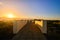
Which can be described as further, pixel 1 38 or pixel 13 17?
pixel 1 38

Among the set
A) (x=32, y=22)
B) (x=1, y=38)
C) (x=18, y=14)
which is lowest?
(x=1, y=38)

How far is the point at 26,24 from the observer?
2.39 m

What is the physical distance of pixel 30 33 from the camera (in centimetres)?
246

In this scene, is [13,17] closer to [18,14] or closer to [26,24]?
[18,14]

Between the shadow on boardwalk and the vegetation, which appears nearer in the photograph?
the vegetation

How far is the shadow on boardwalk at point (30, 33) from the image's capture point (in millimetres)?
2447

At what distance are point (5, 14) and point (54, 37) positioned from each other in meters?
1.17

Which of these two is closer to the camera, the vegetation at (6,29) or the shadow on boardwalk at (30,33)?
the vegetation at (6,29)

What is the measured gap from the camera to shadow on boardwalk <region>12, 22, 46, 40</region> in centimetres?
245

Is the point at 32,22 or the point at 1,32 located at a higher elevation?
the point at 32,22

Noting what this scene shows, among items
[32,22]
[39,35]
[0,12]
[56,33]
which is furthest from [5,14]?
[56,33]

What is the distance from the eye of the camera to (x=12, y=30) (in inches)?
92.5

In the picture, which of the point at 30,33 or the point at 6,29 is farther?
the point at 30,33

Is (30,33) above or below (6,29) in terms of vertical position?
below
